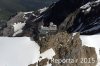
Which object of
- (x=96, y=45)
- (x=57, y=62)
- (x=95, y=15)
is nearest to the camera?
(x=57, y=62)

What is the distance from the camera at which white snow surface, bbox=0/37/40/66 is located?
71812mm

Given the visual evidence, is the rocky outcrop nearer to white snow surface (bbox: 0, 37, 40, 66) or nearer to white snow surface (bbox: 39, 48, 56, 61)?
white snow surface (bbox: 39, 48, 56, 61)

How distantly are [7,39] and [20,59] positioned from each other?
6728 mm

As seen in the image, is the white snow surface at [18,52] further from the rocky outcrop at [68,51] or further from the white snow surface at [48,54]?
the rocky outcrop at [68,51]

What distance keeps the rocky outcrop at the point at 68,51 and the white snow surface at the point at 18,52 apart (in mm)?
1739

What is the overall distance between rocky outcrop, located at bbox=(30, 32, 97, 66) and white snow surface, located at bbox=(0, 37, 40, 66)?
1.74 m

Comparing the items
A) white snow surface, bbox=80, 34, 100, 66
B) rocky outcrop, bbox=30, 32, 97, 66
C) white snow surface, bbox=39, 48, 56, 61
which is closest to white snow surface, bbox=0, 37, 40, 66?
white snow surface, bbox=39, 48, 56, 61

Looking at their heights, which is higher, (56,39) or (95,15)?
(95,15)

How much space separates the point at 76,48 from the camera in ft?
243

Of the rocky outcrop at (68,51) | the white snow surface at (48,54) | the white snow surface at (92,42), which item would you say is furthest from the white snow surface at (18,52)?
the white snow surface at (92,42)

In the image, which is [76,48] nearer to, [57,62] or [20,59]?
[57,62]

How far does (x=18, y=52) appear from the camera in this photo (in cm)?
7369

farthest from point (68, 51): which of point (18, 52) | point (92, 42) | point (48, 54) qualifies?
point (18, 52)

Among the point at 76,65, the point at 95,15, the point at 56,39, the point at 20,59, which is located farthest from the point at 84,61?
the point at 95,15
